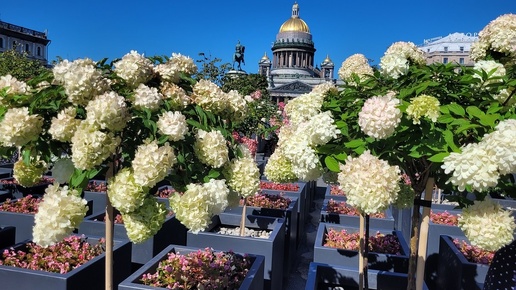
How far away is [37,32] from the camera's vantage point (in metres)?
60.9

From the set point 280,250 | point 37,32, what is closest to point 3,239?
point 280,250

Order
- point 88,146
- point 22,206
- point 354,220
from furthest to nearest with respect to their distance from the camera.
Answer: point 354,220
point 22,206
point 88,146

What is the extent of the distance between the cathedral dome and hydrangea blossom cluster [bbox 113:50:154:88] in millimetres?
75524

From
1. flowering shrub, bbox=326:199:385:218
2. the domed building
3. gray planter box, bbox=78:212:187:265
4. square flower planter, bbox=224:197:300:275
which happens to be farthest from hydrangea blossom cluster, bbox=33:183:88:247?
the domed building

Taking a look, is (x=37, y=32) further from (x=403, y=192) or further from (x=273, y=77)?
(x=403, y=192)

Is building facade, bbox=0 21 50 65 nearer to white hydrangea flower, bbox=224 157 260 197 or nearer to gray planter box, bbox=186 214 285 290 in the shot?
gray planter box, bbox=186 214 285 290

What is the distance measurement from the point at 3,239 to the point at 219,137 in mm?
3911

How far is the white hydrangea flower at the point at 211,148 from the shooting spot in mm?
2135

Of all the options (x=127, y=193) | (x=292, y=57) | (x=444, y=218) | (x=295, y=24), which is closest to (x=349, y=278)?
(x=127, y=193)

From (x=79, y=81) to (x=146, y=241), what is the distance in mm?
3634

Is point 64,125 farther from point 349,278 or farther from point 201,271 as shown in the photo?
point 349,278

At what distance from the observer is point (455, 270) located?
442 cm

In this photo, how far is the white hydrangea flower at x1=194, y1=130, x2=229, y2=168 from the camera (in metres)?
2.13

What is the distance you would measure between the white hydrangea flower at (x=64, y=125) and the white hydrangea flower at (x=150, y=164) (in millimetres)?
402
